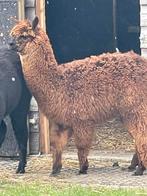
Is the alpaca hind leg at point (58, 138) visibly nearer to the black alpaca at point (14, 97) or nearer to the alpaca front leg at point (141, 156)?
the black alpaca at point (14, 97)

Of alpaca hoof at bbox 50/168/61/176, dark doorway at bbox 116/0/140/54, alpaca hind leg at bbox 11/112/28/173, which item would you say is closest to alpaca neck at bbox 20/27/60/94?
alpaca hind leg at bbox 11/112/28/173

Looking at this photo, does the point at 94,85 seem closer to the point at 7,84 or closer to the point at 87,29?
the point at 7,84

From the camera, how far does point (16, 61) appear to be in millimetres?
8344

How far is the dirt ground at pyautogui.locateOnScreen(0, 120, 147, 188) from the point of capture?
785cm

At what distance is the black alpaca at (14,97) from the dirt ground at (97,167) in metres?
0.29

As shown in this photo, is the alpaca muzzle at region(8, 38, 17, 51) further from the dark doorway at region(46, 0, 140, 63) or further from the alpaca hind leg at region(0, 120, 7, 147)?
the dark doorway at region(46, 0, 140, 63)

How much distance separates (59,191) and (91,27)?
7.09m

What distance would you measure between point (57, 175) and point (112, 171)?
26.0 inches

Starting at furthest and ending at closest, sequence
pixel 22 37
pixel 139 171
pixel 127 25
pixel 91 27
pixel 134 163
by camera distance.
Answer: pixel 91 27, pixel 127 25, pixel 134 163, pixel 139 171, pixel 22 37

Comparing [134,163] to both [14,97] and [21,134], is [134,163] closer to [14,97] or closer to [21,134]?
[21,134]

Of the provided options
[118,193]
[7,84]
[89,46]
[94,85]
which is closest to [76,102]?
[94,85]

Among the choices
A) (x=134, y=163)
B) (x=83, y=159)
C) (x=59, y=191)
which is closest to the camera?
(x=59, y=191)

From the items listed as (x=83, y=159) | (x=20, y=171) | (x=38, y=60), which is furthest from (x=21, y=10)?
(x=83, y=159)

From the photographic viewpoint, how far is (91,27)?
13.9 metres
